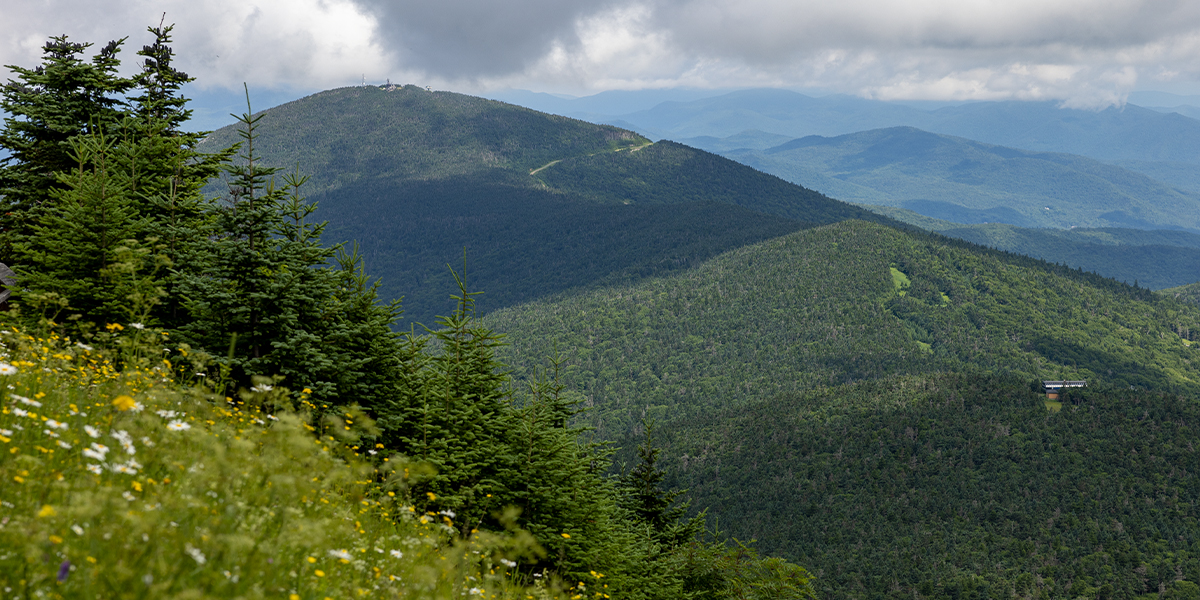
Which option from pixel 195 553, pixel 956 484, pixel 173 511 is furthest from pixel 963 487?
pixel 195 553

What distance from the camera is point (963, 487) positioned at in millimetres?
102062

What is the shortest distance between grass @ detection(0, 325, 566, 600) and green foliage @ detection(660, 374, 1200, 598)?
85.3m

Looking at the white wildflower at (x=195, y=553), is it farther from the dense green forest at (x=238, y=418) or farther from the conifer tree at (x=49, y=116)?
the conifer tree at (x=49, y=116)

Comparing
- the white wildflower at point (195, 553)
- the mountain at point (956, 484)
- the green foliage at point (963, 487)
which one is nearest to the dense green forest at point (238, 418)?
the white wildflower at point (195, 553)

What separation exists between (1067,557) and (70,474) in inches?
4169

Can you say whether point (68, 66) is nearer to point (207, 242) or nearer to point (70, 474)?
point (207, 242)

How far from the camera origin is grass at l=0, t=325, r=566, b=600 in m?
4.40

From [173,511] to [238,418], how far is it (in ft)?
20.7

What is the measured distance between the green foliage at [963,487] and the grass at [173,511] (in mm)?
85261

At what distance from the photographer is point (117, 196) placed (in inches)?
633

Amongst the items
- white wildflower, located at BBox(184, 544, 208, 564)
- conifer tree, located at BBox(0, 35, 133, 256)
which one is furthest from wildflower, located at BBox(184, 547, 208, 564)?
conifer tree, located at BBox(0, 35, 133, 256)

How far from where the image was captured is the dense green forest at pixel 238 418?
502 centimetres

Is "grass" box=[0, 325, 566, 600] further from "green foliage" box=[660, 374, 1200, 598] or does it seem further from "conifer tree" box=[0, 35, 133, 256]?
"green foliage" box=[660, 374, 1200, 598]

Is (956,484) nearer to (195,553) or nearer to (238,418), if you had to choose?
(238,418)
